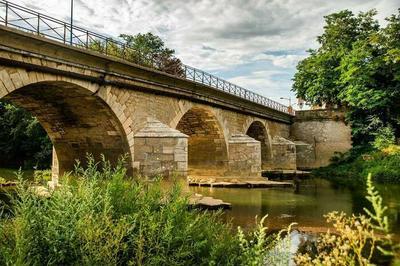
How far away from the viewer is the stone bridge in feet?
33.9

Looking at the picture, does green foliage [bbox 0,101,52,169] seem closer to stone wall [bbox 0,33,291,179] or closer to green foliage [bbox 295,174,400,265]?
stone wall [bbox 0,33,291,179]

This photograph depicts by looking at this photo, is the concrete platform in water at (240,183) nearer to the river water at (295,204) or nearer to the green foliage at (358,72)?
the river water at (295,204)

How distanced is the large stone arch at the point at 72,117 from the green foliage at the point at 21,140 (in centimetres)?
2051

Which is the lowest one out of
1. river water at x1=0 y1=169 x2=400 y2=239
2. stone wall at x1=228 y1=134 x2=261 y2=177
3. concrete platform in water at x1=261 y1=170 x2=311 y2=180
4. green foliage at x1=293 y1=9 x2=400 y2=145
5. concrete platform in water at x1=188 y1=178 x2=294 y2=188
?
river water at x1=0 y1=169 x2=400 y2=239

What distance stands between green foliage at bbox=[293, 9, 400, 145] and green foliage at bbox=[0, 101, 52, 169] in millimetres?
25425

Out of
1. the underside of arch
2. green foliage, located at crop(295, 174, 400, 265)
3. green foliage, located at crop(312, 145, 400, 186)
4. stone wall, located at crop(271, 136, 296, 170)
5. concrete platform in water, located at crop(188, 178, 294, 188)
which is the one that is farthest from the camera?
stone wall, located at crop(271, 136, 296, 170)

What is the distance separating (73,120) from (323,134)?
84.6 feet

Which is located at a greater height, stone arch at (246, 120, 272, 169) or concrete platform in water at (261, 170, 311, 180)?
stone arch at (246, 120, 272, 169)

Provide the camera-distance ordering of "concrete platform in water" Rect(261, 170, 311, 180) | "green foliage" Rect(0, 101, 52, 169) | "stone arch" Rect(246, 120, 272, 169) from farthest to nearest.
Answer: "green foliage" Rect(0, 101, 52, 169) < "stone arch" Rect(246, 120, 272, 169) < "concrete platform in water" Rect(261, 170, 311, 180)

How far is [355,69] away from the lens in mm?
28266

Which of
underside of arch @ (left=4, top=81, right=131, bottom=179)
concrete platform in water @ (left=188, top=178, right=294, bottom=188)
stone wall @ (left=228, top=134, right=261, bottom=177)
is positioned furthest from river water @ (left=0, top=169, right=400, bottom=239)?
underside of arch @ (left=4, top=81, right=131, bottom=179)

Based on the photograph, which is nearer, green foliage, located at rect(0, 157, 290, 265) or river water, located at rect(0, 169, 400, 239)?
green foliage, located at rect(0, 157, 290, 265)

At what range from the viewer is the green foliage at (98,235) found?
10.6 ft

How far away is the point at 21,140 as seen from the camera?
Result: 37.2m
